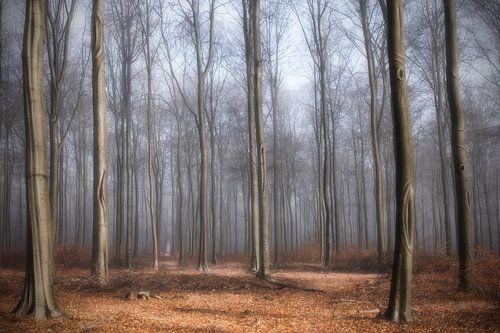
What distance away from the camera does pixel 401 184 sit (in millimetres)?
5852

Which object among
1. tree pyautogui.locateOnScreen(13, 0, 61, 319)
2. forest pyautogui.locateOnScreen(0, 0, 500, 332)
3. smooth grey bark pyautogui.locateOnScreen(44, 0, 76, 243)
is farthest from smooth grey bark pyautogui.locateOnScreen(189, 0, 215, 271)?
tree pyautogui.locateOnScreen(13, 0, 61, 319)

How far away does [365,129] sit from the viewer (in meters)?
28.4

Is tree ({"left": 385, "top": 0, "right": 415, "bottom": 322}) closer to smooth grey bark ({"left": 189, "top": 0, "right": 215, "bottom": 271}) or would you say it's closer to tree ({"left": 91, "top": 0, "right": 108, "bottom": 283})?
tree ({"left": 91, "top": 0, "right": 108, "bottom": 283})

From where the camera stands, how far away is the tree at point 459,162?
842 cm

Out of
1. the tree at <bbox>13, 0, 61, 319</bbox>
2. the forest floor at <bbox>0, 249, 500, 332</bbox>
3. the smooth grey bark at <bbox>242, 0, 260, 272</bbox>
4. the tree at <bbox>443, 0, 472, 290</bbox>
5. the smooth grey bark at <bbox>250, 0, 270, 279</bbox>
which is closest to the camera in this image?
the forest floor at <bbox>0, 249, 500, 332</bbox>

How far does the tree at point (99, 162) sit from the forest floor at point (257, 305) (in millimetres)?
679

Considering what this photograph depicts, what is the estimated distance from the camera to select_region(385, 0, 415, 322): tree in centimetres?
569

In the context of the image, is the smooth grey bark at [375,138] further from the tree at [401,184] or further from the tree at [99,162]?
the tree at [99,162]

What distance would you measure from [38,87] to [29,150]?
1.05 meters

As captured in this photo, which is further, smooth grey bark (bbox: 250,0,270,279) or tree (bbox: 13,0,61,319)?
smooth grey bark (bbox: 250,0,270,279)

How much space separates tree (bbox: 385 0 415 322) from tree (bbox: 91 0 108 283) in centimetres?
698

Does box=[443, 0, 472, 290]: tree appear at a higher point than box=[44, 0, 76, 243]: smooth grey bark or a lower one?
lower

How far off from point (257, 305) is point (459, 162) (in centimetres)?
581

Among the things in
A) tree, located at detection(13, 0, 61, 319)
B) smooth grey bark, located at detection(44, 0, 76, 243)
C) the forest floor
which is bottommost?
the forest floor
